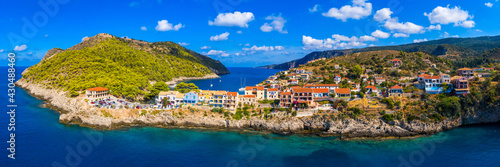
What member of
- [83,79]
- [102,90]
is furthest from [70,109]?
[83,79]

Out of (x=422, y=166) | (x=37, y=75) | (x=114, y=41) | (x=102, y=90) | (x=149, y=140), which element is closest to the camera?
(x=422, y=166)

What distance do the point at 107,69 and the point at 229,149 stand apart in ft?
206

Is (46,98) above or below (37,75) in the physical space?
below

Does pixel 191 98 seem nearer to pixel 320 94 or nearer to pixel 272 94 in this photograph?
pixel 272 94

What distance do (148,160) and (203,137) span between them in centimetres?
905

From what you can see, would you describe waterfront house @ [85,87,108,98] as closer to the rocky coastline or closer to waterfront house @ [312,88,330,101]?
the rocky coastline

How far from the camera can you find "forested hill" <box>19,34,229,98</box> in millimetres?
59469

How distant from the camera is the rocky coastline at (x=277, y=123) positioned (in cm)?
→ 3738

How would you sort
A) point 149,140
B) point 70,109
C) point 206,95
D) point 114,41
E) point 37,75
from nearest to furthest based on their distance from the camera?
1. point 149,140
2. point 206,95
3. point 70,109
4. point 37,75
5. point 114,41

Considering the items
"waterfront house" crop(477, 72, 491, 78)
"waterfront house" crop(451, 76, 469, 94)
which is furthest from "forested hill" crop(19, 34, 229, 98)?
"waterfront house" crop(477, 72, 491, 78)

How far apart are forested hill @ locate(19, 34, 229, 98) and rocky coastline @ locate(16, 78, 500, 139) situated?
41.8 ft

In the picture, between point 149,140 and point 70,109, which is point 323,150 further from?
point 70,109

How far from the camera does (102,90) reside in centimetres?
5231

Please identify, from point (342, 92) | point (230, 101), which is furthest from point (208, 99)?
point (342, 92)
